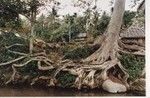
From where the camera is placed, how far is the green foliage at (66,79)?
314 cm

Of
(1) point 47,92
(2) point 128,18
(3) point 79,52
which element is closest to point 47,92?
(1) point 47,92

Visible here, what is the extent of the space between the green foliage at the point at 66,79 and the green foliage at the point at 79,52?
17cm

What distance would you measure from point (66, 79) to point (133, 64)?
2.04 ft

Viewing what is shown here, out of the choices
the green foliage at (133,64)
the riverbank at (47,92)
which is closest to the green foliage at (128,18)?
the green foliage at (133,64)

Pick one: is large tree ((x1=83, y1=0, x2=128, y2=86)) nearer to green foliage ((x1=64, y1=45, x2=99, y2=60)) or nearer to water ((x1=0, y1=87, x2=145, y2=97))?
green foliage ((x1=64, y1=45, x2=99, y2=60))

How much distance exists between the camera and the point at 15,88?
3119 mm

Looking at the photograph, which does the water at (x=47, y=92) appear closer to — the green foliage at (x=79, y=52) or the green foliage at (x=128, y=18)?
the green foliage at (x=79, y=52)

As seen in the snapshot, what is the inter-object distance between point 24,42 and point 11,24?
0.67ft

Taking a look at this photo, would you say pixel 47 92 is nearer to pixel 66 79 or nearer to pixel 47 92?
pixel 47 92

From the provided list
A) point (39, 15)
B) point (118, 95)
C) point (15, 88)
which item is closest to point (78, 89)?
point (118, 95)

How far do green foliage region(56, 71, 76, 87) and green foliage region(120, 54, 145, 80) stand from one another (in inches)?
19.0

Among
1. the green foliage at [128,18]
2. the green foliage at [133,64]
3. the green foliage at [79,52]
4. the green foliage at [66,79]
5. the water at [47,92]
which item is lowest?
the water at [47,92]

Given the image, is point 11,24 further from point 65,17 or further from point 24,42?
point 65,17

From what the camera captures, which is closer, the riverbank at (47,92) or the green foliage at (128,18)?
the riverbank at (47,92)
